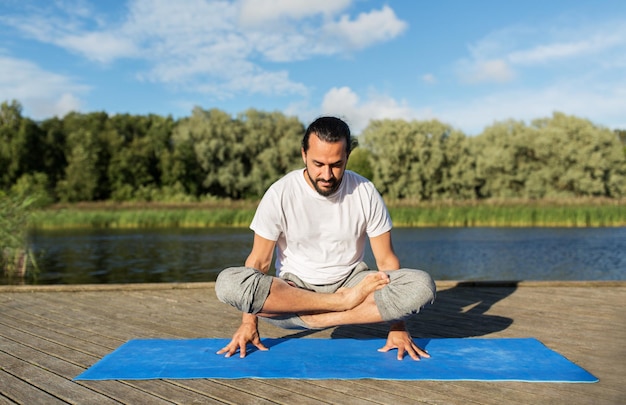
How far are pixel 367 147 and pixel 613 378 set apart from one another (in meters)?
31.8

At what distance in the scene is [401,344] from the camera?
8.26 feet

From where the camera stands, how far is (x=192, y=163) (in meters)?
34.3

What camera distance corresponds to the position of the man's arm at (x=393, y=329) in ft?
8.23

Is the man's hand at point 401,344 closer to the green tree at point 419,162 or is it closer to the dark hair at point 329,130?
the dark hair at point 329,130

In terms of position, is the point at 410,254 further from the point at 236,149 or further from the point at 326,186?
the point at 236,149

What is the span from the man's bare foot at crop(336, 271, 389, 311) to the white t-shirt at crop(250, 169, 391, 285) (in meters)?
0.23

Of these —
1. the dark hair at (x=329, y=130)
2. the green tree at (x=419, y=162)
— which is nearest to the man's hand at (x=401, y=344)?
the dark hair at (x=329, y=130)

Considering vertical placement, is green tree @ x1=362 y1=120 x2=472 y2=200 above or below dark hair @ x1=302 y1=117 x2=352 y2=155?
above

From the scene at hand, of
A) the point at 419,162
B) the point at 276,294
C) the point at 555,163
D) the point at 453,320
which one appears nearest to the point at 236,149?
the point at 419,162

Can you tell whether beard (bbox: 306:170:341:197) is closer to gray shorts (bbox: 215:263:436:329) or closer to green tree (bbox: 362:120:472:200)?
gray shorts (bbox: 215:263:436:329)

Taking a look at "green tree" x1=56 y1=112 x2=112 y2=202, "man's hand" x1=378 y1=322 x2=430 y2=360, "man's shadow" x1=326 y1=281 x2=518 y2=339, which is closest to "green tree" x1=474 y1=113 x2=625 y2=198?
"green tree" x1=56 y1=112 x2=112 y2=202

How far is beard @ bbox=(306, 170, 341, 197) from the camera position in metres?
2.57

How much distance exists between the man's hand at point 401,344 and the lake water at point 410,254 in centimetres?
711

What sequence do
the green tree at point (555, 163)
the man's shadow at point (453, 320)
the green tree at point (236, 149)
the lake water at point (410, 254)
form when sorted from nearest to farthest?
the man's shadow at point (453, 320) < the lake water at point (410, 254) < the green tree at point (555, 163) < the green tree at point (236, 149)
